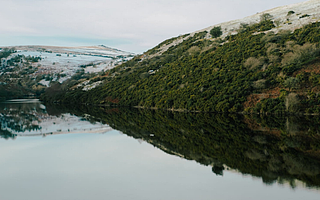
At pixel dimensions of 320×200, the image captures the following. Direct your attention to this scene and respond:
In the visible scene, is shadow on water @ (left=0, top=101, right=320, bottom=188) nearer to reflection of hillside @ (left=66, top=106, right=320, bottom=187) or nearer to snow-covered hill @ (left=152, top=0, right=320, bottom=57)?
reflection of hillside @ (left=66, top=106, right=320, bottom=187)

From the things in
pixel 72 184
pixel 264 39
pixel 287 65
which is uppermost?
pixel 264 39

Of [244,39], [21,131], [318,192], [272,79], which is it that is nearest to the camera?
[318,192]

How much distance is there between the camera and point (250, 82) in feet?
97.8

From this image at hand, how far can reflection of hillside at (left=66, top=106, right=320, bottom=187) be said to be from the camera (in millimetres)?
9172

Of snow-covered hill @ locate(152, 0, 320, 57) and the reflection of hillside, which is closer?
the reflection of hillside

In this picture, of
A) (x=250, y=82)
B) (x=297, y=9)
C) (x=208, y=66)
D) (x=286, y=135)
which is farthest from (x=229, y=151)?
(x=297, y=9)

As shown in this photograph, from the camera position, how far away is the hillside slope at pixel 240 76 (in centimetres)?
2720

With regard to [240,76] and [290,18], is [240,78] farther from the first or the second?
[290,18]

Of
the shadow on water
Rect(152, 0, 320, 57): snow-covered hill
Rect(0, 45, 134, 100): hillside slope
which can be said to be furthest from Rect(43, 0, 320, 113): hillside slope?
Rect(0, 45, 134, 100): hillside slope

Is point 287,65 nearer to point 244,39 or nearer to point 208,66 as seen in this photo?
point 208,66

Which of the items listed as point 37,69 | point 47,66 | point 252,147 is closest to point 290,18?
point 252,147

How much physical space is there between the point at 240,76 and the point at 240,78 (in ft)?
1.04

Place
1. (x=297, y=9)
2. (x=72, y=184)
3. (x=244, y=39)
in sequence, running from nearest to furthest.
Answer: (x=72, y=184), (x=244, y=39), (x=297, y=9)

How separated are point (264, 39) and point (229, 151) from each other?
28.9 meters
